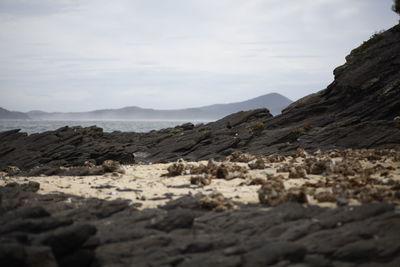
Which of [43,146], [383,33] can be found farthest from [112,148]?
[383,33]

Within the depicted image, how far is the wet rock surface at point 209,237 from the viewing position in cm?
630

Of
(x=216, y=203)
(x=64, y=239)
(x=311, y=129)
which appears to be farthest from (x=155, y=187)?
(x=311, y=129)

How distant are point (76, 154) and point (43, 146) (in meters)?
5.72

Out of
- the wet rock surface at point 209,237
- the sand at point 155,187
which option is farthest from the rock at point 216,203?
the sand at point 155,187

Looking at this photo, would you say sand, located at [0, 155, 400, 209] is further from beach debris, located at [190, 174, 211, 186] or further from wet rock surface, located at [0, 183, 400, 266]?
wet rock surface, located at [0, 183, 400, 266]

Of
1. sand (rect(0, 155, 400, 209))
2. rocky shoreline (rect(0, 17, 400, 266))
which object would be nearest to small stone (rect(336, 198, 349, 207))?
rocky shoreline (rect(0, 17, 400, 266))

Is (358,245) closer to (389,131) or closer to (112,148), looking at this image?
(389,131)

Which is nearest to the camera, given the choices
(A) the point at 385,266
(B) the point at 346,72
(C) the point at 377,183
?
(A) the point at 385,266

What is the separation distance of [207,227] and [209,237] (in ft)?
1.76

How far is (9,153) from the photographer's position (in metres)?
37.1

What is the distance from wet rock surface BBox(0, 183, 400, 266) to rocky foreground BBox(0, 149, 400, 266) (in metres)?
0.02

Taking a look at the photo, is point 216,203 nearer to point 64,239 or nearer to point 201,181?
point 201,181

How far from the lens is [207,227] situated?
7.70 meters

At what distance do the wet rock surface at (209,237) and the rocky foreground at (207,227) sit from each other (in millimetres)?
Answer: 17
